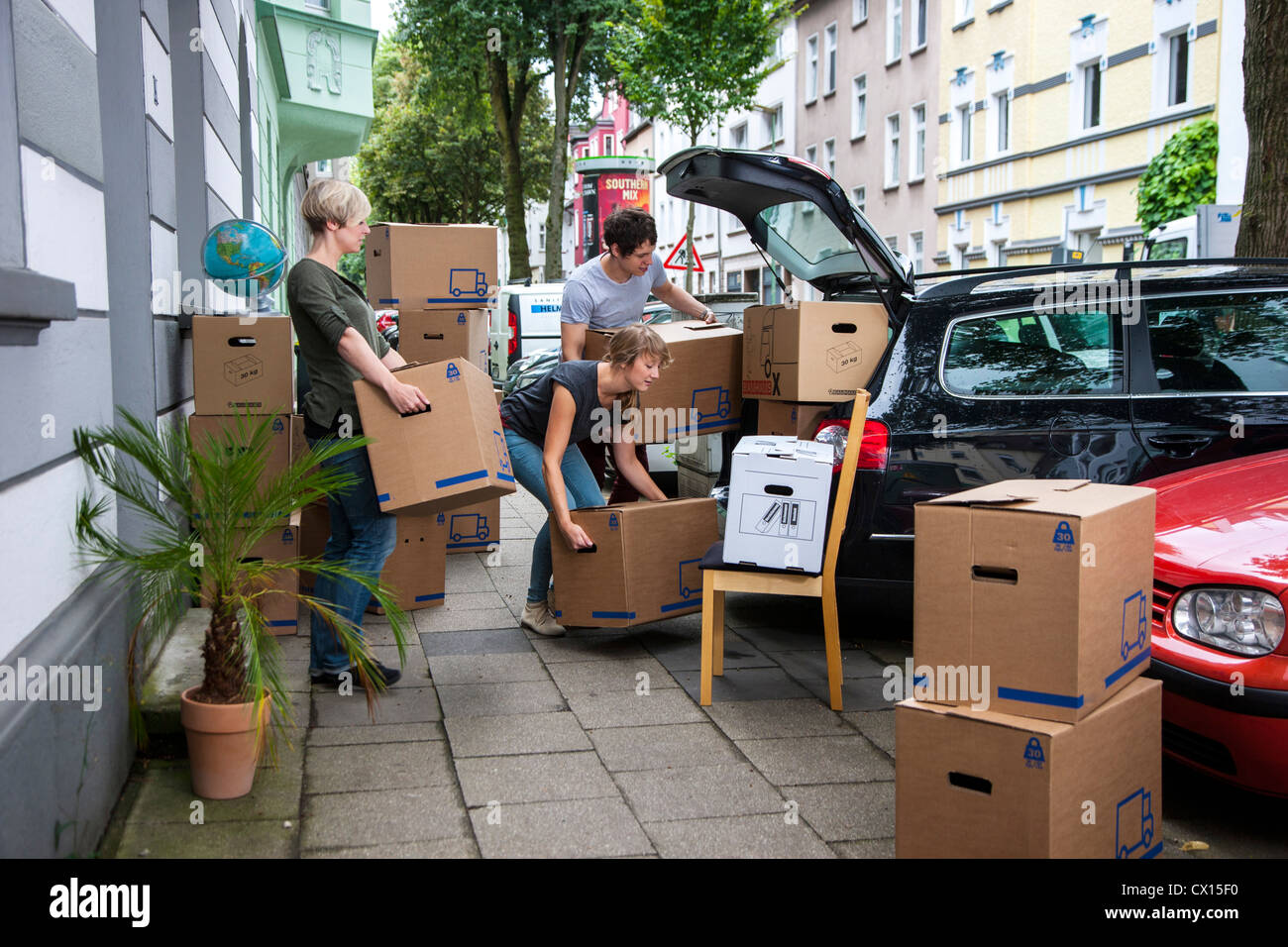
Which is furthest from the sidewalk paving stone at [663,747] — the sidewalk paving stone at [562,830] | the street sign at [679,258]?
the street sign at [679,258]

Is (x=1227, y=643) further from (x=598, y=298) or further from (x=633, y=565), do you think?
(x=598, y=298)

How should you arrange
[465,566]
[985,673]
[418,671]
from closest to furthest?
[985,673] < [418,671] < [465,566]

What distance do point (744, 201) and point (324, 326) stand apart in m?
2.38

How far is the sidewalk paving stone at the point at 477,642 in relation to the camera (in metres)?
5.60

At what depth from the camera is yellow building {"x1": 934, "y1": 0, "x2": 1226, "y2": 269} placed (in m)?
21.5

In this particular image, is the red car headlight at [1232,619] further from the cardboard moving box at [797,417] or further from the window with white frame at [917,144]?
the window with white frame at [917,144]

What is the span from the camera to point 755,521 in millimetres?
4773

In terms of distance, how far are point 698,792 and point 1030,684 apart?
1320 mm

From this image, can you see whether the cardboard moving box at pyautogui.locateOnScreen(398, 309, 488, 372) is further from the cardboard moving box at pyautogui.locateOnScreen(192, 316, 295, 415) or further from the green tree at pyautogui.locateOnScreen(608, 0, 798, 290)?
the green tree at pyautogui.locateOnScreen(608, 0, 798, 290)

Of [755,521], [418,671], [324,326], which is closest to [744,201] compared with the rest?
[755,521]

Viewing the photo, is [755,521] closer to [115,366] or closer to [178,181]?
[115,366]

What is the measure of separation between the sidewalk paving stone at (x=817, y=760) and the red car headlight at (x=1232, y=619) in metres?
1.07

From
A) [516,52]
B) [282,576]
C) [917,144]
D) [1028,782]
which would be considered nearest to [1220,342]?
[1028,782]

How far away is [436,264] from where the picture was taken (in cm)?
697
